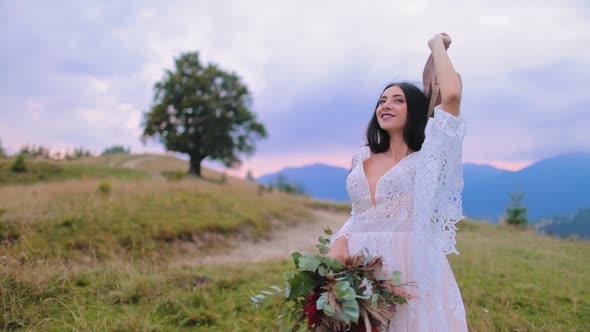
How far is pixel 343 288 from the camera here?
60.8 inches

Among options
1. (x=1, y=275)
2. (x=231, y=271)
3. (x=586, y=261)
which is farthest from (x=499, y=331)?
(x=1, y=275)

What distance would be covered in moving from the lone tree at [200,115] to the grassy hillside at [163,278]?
738 inches

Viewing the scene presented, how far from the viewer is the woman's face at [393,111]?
2.21 m

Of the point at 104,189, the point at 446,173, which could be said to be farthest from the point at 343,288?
the point at 104,189

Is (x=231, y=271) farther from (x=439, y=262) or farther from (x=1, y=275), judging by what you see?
(x=439, y=262)

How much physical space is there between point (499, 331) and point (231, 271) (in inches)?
143

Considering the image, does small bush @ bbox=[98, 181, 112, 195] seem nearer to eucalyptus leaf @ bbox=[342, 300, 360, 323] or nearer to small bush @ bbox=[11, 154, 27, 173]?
eucalyptus leaf @ bbox=[342, 300, 360, 323]

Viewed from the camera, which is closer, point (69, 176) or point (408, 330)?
point (408, 330)

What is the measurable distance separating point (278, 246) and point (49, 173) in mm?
17932

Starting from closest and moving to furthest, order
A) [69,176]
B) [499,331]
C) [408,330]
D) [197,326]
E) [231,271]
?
1. [408,330]
2. [499,331]
3. [197,326]
4. [231,271]
5. [69,176]

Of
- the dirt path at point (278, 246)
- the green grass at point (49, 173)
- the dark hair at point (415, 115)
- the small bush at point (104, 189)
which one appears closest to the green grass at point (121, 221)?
the small bush at point (104, 189)

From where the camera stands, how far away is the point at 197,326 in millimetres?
3602

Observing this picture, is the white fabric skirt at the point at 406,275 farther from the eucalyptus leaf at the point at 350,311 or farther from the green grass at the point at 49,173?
the green grass at the point at 49,173

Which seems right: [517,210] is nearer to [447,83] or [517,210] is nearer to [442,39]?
[442,39]
